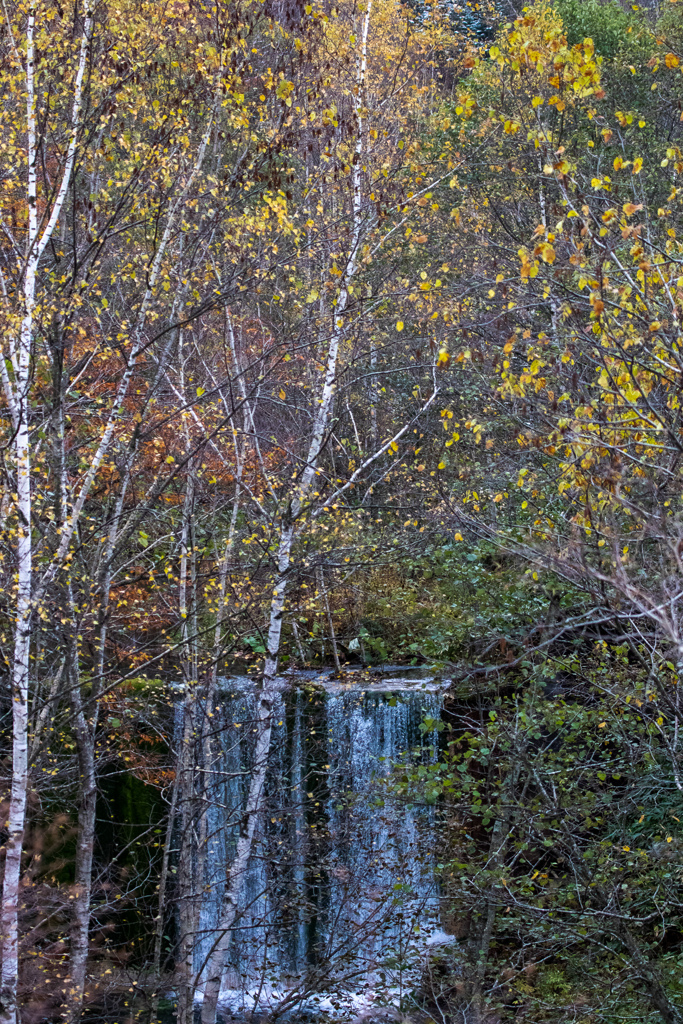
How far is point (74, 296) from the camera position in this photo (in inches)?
242

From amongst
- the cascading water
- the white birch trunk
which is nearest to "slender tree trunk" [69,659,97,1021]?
the white birch trunk

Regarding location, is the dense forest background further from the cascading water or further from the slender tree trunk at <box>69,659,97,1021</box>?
the cascading water

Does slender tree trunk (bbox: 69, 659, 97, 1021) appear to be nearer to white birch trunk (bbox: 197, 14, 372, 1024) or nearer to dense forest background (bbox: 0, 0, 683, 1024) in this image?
dense forest background (bbox: 0, 0, 683, 1024)

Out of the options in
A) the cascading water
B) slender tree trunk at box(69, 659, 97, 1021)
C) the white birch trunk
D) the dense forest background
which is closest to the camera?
the dense forest background

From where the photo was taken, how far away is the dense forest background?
195 inches

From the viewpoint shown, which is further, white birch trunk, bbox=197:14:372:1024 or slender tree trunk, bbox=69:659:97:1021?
white birch trunk, bbox=197:14:372:1024

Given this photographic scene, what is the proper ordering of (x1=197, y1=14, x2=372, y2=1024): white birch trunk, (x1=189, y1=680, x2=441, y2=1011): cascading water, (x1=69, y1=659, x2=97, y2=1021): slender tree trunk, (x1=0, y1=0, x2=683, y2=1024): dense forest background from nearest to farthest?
1. (x1=0, y1=0, x2=683, y2=1024): dense forest background
2. (x1=69, y1=659, x2=97, y2=1021): slender tree trunk
3. (x1=197, y1=14, x2=372, y2=1024): white birch trunk
4. (x1=189, y1=680, x2=441, y2=1011): cascading water

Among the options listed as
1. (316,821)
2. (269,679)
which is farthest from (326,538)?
(316,821)

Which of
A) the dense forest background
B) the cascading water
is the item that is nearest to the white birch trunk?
the dense forest background

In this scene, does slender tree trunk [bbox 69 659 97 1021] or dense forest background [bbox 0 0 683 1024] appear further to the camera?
slender tree trunk [bbox 69 659 97 1021]

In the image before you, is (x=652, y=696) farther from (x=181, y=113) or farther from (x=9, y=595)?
(x=181, y=113)

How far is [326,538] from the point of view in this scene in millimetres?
8156

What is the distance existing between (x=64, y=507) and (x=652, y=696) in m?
4.24

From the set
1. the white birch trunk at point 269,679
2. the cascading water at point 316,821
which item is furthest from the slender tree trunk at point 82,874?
the cascading water at point 316,821
